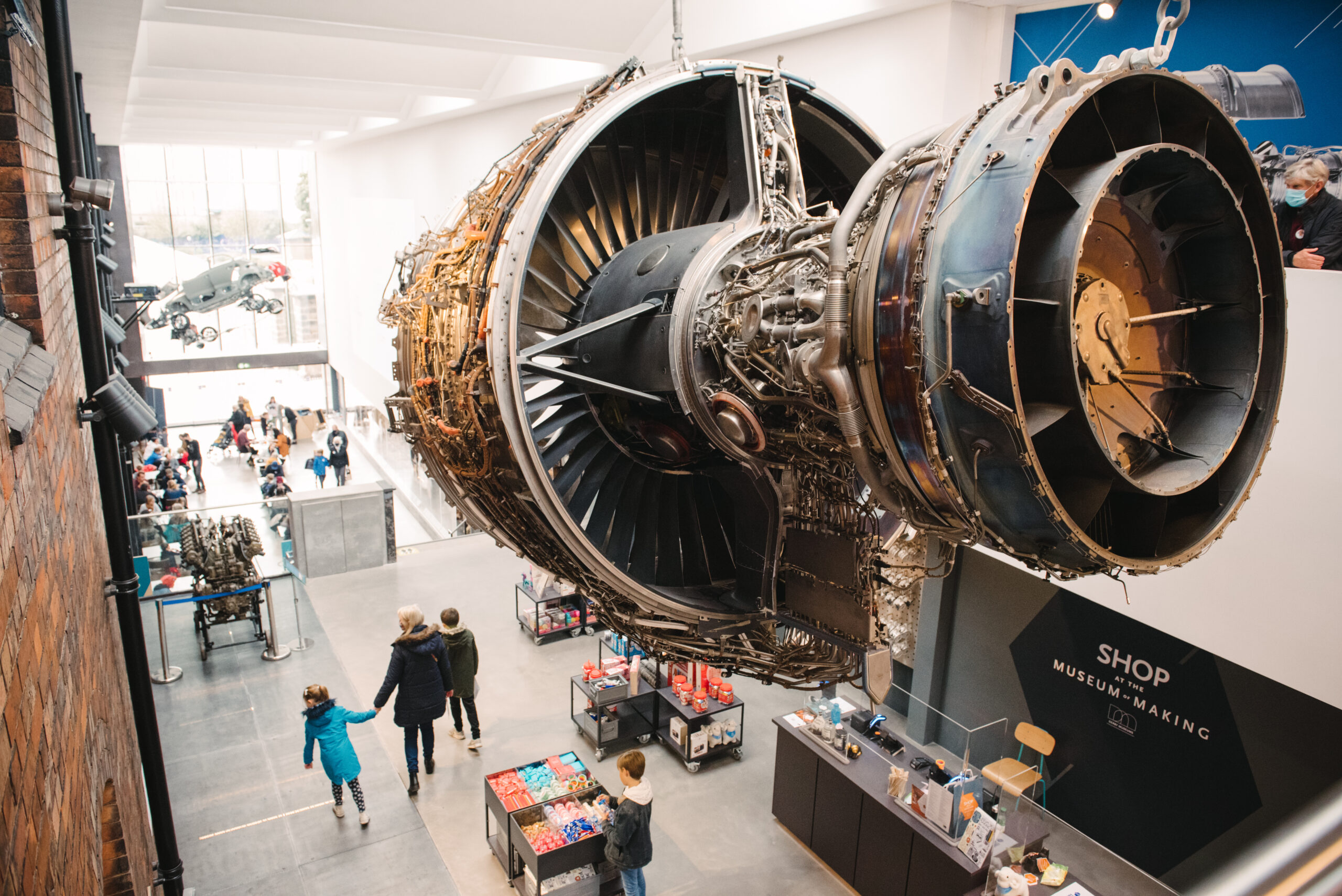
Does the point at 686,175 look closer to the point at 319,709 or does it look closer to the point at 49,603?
the point at 49,603

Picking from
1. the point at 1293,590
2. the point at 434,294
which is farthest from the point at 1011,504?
the point at 1293,590

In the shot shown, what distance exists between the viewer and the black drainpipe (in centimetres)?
445

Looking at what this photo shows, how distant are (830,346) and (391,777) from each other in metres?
9.08

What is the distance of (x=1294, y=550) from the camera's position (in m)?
6.57

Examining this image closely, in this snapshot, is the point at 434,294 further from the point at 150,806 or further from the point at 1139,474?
the point at 150,806

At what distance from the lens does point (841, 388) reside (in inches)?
84.5

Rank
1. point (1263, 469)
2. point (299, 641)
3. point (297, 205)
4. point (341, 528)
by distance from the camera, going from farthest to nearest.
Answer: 1. point (297, 205)
2. point (341, 528)
3. point (299, 641)
4. point (1263, 469)

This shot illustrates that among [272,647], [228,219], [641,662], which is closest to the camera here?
[641,662]

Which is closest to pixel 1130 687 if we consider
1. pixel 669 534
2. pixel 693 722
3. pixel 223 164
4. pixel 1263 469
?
pixel 1263 469

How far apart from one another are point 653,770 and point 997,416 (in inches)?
359

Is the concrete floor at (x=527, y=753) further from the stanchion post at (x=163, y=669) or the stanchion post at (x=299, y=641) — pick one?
the stanchion post at (x=163, y=669)

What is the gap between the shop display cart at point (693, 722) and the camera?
9.98 metres

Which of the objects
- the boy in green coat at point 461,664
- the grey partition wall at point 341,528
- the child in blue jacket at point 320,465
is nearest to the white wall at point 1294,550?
the boy in green coat at point 461,664

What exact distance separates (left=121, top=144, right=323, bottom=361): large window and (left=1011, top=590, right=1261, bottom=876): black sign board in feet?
90.9
